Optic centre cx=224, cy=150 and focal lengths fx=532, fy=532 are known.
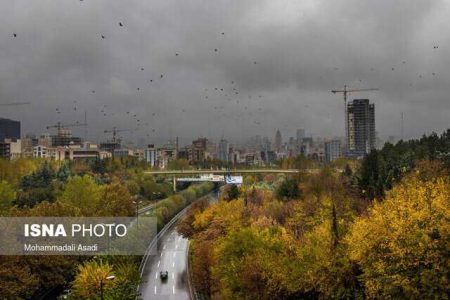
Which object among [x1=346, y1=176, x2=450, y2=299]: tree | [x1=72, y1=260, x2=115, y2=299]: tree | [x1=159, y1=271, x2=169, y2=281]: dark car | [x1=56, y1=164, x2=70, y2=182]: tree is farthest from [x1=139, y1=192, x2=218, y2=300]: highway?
[x1=56, y1=164, x2=70, y2=182]: tree

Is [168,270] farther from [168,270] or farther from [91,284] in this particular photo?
[91,284]

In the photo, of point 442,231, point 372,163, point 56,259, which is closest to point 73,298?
point 56,259

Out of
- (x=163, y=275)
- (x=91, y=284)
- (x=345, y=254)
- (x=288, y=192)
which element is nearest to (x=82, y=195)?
(x=163, y=275)

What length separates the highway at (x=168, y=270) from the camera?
38.5m

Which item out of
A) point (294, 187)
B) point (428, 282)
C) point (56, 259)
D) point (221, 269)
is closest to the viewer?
point (428, 282)

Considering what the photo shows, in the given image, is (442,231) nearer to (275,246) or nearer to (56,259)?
(275,246)

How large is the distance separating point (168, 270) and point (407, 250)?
29439mm

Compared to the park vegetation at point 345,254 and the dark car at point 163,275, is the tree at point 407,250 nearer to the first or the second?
the park vegetation at point 345,254

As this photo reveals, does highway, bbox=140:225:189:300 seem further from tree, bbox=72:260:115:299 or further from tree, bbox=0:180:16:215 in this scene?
tree, bbox=0:180:16:215

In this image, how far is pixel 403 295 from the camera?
21438 millimetres

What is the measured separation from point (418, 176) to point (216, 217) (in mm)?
16681

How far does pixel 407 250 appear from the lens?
2091cm

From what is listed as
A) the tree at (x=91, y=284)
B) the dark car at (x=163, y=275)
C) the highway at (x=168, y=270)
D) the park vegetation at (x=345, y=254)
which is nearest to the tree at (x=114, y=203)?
the highway at (x=168, y=270)

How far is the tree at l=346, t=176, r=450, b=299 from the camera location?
804 inches
